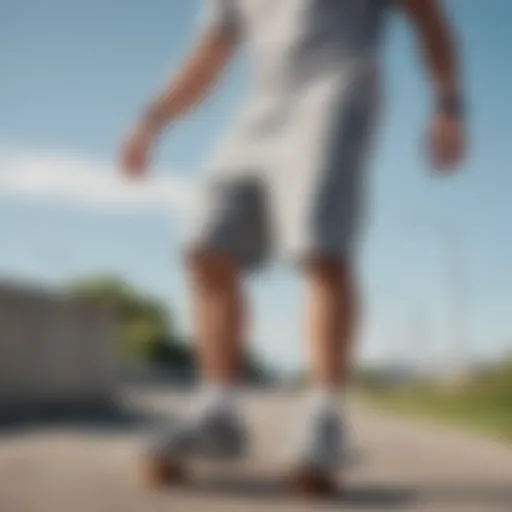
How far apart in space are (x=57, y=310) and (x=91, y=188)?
1.33ft

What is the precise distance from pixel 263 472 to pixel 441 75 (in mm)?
451

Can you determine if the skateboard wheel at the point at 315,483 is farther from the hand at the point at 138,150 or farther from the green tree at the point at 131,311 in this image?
the hand at the point at 138,150

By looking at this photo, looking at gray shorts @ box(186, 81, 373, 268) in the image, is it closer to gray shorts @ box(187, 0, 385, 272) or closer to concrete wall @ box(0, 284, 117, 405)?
gray shorts @ box(187, 0, 385, 272)

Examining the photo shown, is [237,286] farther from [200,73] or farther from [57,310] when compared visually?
[57,310]

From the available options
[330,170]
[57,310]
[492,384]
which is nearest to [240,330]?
[330,170]

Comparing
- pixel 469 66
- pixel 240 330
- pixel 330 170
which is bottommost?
pixel 240 330

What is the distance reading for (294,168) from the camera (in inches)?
35.5

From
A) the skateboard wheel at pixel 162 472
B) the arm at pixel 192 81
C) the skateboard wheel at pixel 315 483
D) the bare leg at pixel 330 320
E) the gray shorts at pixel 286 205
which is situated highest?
the arm at pixel 192 81

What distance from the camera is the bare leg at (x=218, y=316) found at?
0.96 metres

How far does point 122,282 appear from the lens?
976mm

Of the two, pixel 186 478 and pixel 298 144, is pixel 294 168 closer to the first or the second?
pixel 298 144

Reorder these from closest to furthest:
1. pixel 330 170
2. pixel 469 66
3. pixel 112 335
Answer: pixel 330 170 < pixel 469 66 < pixel 112 335

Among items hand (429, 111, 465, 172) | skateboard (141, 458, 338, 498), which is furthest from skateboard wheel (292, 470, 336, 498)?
hand (429, 111, 465, 172)

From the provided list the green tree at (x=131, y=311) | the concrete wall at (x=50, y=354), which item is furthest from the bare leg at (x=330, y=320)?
the concrete wall at (x=50, y=354)
